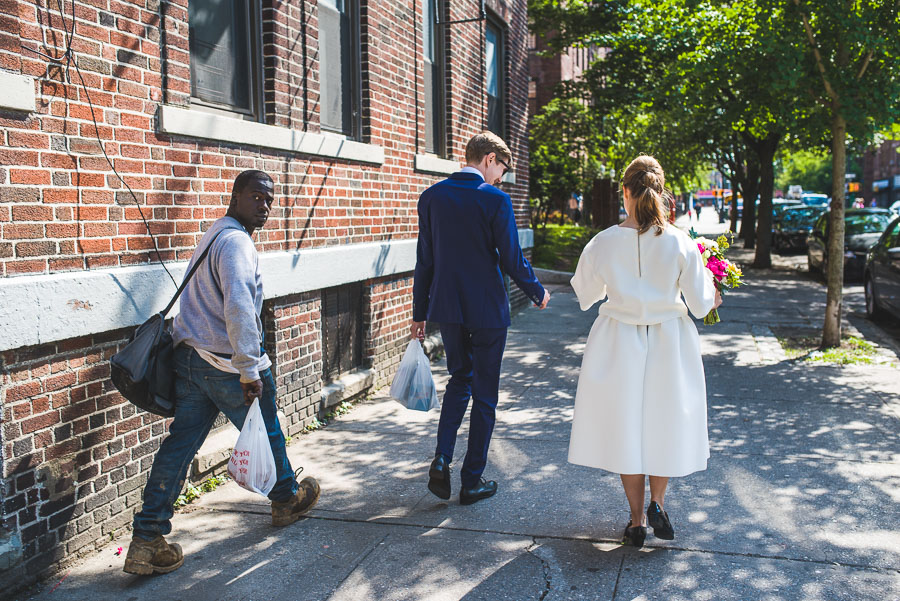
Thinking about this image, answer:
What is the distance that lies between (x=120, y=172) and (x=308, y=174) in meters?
2.05

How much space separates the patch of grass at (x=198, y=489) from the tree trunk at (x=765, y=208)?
55.5 feet

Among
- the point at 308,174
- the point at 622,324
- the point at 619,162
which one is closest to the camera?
the point at 622,324

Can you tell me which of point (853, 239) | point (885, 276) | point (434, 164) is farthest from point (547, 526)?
point (853, 239)

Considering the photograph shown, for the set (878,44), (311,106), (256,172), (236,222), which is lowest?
(236,222)

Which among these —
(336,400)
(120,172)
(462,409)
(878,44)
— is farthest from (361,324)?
(878,44)

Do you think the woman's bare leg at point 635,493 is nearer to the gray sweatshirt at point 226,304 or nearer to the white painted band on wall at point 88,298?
the gray sweatshirt at point 226,304

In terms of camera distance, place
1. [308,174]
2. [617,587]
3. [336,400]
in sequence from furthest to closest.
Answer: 1. [336,400]
2. [308,174]
3. [617,587]

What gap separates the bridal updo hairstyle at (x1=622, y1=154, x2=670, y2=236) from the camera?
3.81m

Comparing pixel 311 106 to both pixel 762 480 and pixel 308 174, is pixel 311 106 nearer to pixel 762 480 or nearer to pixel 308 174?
pixel 308 174

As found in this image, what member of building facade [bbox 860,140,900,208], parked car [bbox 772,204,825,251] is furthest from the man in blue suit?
building facade [bbox 860,140,900,208]

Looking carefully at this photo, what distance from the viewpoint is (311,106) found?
20.4ft

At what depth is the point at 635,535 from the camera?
4055 millimetres

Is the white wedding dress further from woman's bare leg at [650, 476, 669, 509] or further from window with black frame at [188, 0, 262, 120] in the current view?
window with black frame at [188, 0, 262, 120]

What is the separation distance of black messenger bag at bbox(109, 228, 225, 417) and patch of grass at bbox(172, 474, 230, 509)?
1136 millimetres
